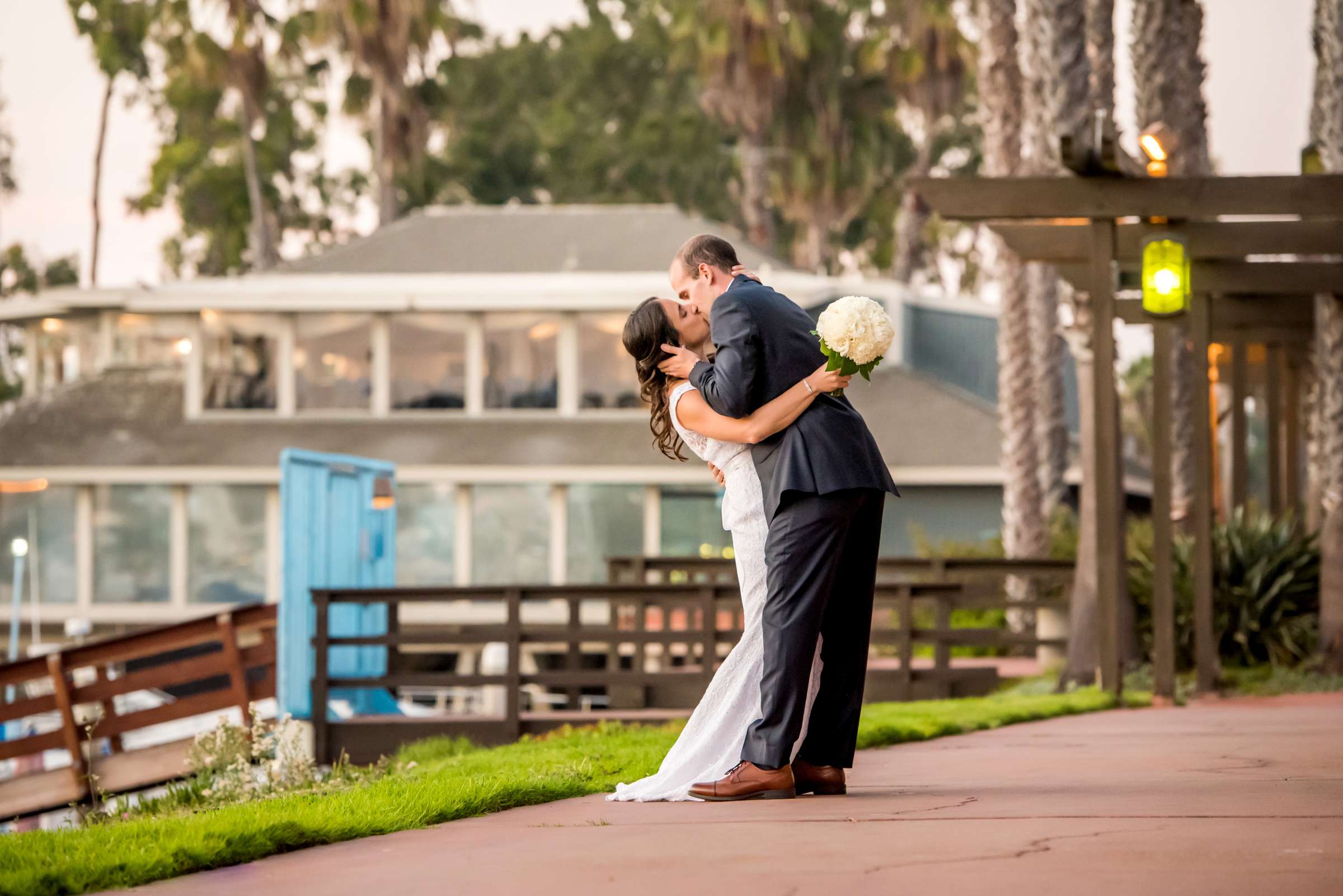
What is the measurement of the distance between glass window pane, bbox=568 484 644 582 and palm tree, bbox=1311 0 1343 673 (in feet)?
39.8

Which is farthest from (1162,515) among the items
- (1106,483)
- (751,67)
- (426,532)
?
(751,67)

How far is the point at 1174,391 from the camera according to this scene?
18.8m

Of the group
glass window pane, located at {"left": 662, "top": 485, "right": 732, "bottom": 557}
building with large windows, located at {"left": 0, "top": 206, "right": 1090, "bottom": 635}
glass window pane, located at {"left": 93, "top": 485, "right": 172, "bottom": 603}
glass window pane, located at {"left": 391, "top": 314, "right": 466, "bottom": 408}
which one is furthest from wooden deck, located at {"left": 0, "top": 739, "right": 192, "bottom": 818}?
glass window pane, located at {"left": 391, "top": 314, "right": 466, "bottom": 408}

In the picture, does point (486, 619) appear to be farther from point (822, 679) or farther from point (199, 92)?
point (199, 92)

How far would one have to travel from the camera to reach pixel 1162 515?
11.3 m

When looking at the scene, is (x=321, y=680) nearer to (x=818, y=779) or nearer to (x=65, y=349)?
(x=818, y=779)

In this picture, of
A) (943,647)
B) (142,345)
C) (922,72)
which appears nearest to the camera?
(943,647)

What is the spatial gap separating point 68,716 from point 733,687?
9.62 m

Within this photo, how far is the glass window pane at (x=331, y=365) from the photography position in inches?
1037

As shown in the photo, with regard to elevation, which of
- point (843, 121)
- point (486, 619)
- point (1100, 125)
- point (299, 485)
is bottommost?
point (486, 619)

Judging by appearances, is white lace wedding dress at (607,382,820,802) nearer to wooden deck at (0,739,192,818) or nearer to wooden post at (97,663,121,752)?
wooden deck at (0,739,192,818)

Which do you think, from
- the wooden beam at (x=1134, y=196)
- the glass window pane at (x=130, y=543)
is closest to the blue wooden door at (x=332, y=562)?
the wooden beam at (x=1134, y=196)

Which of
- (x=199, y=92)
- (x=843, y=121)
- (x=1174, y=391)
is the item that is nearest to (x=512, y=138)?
(x=199, y=92)

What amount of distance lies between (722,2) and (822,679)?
31251 mm
